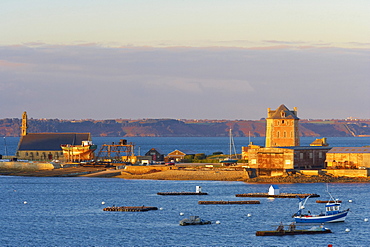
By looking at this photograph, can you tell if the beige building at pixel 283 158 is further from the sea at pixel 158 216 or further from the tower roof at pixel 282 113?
the tower roof at pixel 282 113

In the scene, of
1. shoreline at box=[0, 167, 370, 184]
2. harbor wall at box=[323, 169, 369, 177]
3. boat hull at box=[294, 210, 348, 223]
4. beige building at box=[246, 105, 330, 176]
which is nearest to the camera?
boat hull at box=[294, 210, 348, 223]

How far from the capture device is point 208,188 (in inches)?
3383

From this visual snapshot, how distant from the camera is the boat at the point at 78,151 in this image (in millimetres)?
127438

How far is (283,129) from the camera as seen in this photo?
109 meters

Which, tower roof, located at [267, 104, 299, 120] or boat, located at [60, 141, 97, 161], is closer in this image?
tower roof, located at [267, 104, 299, 120]

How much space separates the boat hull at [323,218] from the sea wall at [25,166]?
66069 millimetres

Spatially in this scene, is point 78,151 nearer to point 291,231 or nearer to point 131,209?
point 131,209

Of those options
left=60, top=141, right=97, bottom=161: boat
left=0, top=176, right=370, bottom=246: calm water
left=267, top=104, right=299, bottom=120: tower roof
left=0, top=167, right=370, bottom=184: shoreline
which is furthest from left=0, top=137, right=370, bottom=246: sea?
left=60, top=141, right=97, bottom=161: boat

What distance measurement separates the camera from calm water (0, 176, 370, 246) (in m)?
51.8

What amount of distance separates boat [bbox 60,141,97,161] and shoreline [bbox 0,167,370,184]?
36.3ft

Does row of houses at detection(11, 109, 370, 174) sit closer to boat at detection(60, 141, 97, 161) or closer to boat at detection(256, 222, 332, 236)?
boat at detection(60, 141, 97, 161)

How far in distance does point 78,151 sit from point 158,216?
6673 cm

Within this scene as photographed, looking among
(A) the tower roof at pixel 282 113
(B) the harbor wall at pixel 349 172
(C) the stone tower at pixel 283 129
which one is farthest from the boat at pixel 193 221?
(A) the tower roof at pixel 282 113

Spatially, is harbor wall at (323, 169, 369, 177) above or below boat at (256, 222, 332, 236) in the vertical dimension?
above
